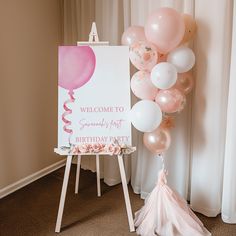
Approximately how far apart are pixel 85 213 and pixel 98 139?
2.35 ft

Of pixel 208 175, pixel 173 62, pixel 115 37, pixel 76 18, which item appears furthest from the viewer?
pixel 76 18

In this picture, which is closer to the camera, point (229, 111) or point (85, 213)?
point (229, 111)

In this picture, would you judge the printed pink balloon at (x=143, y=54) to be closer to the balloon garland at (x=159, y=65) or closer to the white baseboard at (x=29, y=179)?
the balloon garland at (x=159, y=65)

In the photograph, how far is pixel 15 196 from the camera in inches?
99.3

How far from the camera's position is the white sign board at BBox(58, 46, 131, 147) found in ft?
6.21

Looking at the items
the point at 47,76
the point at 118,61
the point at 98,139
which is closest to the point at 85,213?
the point at 98,139

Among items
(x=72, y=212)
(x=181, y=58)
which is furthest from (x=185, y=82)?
(x=72, y=212)

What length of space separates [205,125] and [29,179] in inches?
72.9

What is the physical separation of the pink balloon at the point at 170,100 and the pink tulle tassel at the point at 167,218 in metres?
0.48

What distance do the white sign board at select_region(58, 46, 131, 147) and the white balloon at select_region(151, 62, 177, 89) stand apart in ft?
0.75

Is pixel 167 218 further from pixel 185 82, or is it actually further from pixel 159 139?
pixel 185 82

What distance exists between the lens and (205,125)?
6.63ft

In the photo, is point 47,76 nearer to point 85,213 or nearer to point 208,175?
point 85,213

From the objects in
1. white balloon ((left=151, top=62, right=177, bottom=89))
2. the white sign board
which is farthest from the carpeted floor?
white balloon ((left=151, top=62, right=177, bottom=89))
